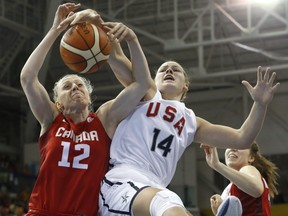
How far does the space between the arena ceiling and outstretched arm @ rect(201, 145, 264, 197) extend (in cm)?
742

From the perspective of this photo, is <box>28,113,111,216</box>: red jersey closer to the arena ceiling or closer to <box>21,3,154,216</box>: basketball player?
<box>21,3,154,216</box>: basketball player

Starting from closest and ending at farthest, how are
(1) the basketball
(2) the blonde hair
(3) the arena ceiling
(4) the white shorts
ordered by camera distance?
(4) the white shorts < (1) the basketball < (2) the blonde hair < (3) the arena ceiling

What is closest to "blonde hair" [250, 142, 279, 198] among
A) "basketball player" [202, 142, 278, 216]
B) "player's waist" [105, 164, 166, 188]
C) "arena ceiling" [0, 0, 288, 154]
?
"basketball player" [202, 142, 278, 216]

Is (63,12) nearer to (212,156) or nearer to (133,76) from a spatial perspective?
(133,76)

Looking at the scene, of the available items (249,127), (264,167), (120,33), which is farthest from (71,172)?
(264,167)

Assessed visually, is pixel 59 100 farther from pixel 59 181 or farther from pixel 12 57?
pixel 12 57

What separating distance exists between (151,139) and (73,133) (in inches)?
22.3

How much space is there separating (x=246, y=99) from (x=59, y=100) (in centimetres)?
1345

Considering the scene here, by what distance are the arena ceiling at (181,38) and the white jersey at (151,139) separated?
814cm

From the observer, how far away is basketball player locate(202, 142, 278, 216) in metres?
4.81

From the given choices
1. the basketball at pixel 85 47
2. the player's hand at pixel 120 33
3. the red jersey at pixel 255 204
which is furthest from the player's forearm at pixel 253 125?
the basketball at pixel 85 47

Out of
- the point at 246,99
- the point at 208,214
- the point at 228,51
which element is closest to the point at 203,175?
the point at 208,214

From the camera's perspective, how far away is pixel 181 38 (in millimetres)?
13531

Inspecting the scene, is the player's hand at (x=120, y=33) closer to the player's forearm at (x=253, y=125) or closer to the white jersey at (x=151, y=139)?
the white jersey at (x=151, y=139)
